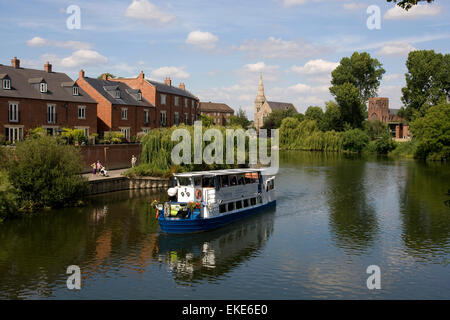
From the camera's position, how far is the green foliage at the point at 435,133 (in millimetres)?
82375

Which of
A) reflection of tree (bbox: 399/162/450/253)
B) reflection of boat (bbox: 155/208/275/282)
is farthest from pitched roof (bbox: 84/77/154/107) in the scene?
reflection of tree (bbox: 399/162/450/253)

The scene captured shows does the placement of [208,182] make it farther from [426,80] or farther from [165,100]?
[426,80]

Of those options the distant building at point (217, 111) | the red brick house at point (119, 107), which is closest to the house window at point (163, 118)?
the red brick house at point (119, 107)

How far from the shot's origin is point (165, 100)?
73062 millimetres

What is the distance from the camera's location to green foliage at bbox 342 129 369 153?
4161 inches

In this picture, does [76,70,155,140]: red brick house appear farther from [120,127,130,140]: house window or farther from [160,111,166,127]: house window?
[160,111,166,127]: house window

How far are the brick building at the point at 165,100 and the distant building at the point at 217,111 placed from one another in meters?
95.9

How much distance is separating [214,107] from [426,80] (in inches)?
3837

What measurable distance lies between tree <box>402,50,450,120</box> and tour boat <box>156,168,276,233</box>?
7315 cm

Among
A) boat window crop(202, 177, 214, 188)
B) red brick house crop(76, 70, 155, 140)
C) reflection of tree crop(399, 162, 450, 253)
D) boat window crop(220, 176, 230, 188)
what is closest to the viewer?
reflection of tree crop(399, 162, 450, 253)

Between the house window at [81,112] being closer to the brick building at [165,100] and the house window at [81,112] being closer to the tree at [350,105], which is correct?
the brick building at [165,100]

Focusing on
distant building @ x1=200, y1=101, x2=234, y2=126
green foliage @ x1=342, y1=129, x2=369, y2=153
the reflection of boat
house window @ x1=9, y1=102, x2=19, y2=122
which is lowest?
the reflection of boat

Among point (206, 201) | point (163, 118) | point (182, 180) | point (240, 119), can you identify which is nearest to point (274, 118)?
point (240, 119)
